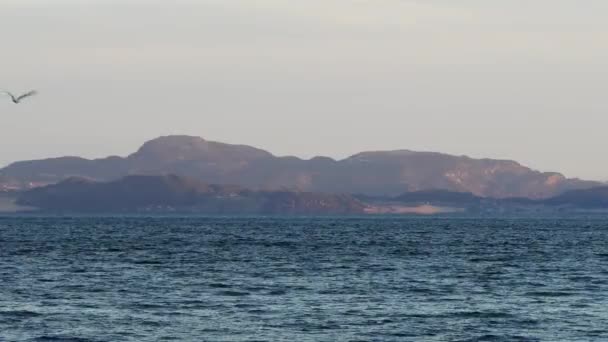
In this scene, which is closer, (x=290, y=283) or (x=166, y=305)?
(x=166, y=305)

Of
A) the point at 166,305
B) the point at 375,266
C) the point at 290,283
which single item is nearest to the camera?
the point at 166,305

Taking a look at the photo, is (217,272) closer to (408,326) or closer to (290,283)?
(290,283)

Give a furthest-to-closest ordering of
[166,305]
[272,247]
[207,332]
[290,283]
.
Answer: [272,247], [290,283], [166,305], [207,332]

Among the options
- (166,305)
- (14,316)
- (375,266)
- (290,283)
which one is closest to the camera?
(14,316)

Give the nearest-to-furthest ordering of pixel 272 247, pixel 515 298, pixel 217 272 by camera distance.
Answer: pixel 515 298 < pixel 217 272 < pixel 272 247

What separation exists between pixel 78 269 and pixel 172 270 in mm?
7155

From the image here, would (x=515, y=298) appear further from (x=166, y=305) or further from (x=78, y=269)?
(x=78, y=269)

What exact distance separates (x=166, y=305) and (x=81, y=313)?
5664mm

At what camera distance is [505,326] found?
203 feet

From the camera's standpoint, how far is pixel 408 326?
203 ft

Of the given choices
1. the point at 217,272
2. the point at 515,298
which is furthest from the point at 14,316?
the point at 217,272

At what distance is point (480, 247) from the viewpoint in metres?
151

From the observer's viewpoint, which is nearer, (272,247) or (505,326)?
(505,326)

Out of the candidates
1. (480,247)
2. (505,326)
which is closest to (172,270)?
(505,326)
